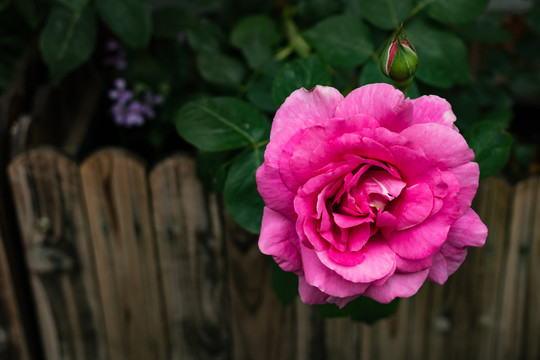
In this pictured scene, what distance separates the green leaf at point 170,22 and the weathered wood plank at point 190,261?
38 cm

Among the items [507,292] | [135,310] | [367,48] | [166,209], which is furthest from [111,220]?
[507,292]

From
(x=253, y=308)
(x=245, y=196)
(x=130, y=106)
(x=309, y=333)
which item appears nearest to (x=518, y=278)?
(x=309, y=333)

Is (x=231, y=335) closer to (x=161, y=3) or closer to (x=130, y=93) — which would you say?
(x=130, y=93)

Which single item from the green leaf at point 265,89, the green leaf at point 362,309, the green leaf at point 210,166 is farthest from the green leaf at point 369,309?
the green leaf at point 265,89

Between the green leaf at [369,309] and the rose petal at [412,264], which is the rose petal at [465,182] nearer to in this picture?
the rose petal at [412,264]

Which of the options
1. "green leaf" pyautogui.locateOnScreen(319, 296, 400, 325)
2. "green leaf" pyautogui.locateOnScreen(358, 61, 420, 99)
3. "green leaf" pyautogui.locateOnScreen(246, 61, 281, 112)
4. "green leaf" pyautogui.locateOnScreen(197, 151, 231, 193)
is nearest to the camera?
"green leaf" pyautogui.locateOnScreen(319, 296, 400, 325)

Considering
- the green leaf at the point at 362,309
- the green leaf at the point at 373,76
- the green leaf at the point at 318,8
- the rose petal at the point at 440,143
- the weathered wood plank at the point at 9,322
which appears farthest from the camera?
the weathered wood plank at the point at 9,322

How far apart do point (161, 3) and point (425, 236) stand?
165 centimetres

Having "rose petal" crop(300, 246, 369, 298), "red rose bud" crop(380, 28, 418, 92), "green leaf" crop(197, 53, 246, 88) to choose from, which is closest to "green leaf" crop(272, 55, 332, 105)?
"red rose bud" crop(380, 28, 418, 92)

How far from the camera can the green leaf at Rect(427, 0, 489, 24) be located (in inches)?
40.1

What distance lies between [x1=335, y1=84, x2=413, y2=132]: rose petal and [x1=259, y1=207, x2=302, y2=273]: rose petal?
0.14 metres

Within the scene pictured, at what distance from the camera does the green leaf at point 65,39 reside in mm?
1204

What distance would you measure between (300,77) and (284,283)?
0.34 meters

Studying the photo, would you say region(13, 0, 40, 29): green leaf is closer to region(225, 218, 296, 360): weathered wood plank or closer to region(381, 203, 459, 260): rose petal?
region(225, 218, 296, 360): weathered wood plank
